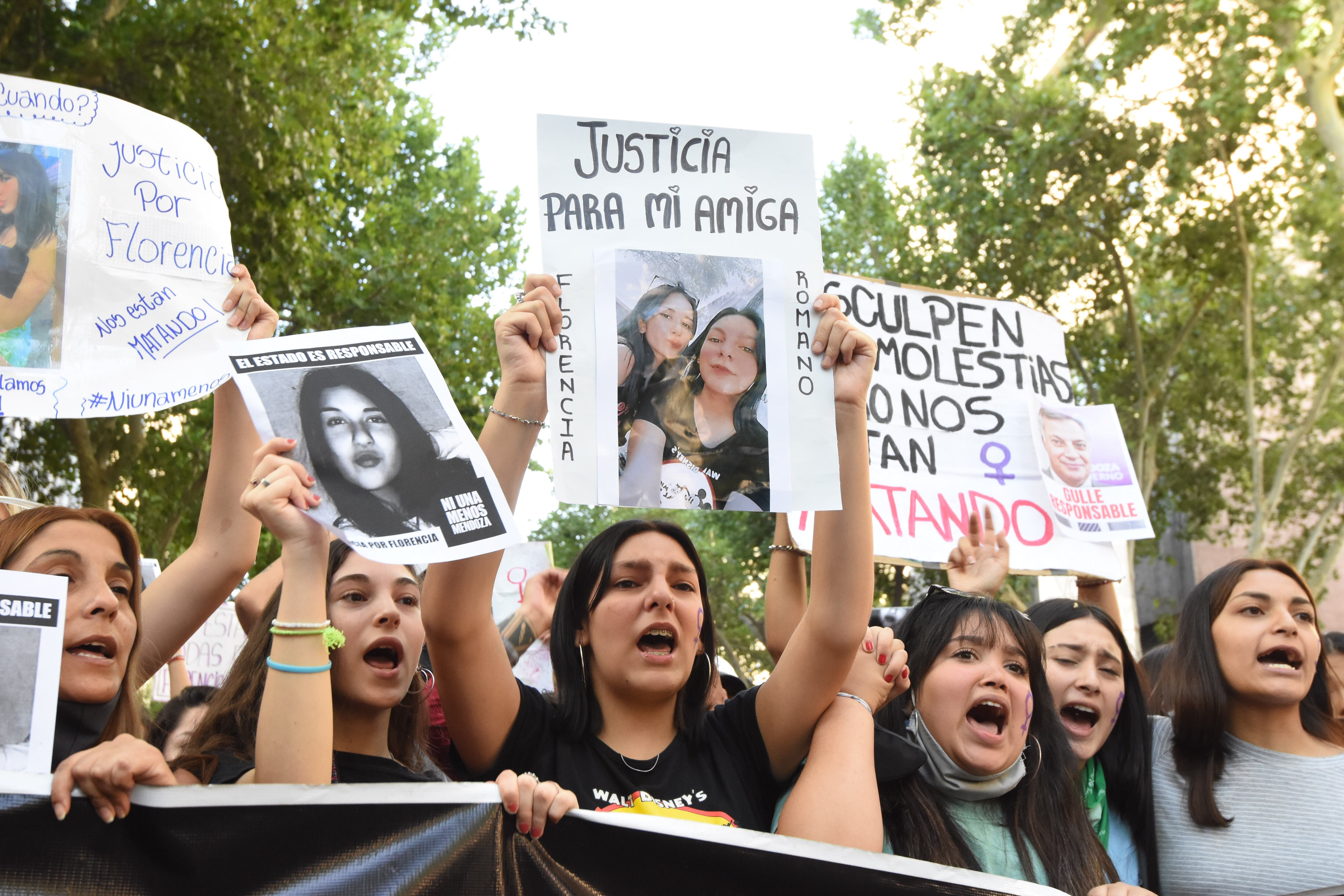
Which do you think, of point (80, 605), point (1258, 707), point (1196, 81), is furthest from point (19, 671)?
point (1196, 81)

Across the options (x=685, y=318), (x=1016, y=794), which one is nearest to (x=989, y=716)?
(x=1016, y=794)

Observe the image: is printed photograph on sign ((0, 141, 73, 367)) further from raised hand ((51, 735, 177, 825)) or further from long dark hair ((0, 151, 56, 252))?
raised hand ((51, 735, 177, 825))

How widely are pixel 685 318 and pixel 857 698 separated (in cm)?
95

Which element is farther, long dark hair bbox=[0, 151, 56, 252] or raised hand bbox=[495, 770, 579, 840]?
long dark hair bbox=[0, 151, 56, 252]

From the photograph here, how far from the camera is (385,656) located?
A: 116 inches

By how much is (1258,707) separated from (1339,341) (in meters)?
12.6

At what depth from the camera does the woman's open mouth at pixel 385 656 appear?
9.38 feet

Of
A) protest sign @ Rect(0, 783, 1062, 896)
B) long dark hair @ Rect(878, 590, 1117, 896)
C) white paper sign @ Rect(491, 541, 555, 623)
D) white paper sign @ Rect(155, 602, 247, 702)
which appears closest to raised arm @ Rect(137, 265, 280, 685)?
protest sign @ Rect(0, 783, 1062, 896)

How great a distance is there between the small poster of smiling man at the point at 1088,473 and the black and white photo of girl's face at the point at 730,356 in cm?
250

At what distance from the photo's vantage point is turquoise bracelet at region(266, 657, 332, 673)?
2.24 metres

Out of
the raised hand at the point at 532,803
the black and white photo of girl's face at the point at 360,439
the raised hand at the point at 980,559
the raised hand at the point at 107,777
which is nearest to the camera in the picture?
the raised hand at the point at 107,777

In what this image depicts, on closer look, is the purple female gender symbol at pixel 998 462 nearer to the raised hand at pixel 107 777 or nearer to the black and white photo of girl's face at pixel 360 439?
the black and white photo of girl's face at pixel 360 439

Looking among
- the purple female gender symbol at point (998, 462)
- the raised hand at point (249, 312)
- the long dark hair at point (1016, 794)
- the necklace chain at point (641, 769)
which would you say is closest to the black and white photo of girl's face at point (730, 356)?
the necklace chain at point (641, 769)

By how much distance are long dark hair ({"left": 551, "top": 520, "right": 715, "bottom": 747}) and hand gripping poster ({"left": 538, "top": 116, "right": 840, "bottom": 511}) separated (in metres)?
0.29
